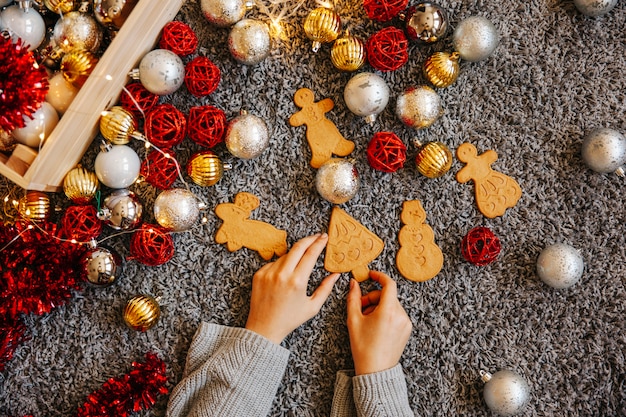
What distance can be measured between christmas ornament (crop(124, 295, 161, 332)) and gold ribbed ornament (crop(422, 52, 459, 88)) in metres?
0.69

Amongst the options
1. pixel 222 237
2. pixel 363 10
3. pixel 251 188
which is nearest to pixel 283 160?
pixel 251 188

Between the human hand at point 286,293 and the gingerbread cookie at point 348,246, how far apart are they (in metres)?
0.02

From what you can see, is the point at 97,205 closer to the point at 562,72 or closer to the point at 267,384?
the point at 267,384

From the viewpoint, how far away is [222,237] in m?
1.07

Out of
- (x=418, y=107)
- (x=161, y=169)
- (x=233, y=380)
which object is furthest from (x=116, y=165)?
(x=418, y=107)

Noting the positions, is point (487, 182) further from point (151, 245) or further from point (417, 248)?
point (151, 245)

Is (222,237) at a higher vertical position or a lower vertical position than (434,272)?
higher

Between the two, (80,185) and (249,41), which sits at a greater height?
(249,41)

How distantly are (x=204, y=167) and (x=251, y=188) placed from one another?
11cm

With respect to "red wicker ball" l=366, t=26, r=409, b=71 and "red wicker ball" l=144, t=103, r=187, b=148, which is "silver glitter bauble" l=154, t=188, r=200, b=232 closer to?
"red wicker ball" l=144, t=103, r=187, b=148

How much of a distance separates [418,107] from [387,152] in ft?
0.34

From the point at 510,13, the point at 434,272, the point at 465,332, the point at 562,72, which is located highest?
the point at 510,13

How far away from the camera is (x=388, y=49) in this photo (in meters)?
1.02

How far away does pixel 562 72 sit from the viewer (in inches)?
42.7
